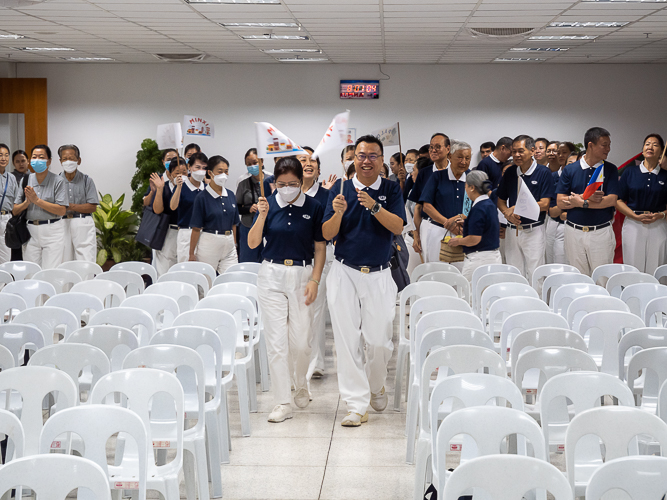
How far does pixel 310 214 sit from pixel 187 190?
3725 mm

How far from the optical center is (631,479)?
216cm

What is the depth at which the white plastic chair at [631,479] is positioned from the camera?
7.07 feet

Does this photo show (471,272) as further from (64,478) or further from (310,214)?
(64,478)

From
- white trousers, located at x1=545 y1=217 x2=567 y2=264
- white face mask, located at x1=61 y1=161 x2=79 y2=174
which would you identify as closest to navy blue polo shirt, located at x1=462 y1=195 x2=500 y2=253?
white trousers, located at x1=545 y1=217 x2=567 y2=264

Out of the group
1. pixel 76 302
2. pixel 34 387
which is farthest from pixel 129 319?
pixel 34 387

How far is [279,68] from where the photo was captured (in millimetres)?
12664

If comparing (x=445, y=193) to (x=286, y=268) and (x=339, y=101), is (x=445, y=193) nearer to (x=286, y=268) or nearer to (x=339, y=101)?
(x=286, y=268)

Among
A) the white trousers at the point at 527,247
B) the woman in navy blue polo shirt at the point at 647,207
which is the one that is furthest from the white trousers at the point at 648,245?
the white trousers at the point at 527,247

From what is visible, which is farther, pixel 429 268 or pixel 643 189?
pixel 643 189

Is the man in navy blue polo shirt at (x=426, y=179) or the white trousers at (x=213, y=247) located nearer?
the man in navy blue polo shirt at (x=426, y=179)

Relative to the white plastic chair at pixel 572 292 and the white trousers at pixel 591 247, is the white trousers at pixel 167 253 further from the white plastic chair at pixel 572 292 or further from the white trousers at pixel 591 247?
the white plastic chair at pixel 572 292

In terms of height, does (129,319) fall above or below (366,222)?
below

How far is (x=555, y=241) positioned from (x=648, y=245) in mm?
2383

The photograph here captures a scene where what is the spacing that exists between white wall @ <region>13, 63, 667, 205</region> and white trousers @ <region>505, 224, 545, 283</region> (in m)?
5.05
